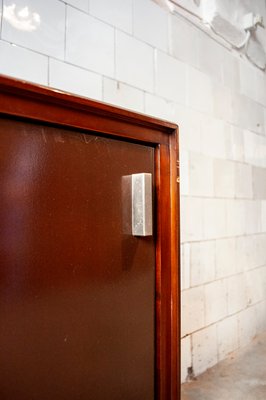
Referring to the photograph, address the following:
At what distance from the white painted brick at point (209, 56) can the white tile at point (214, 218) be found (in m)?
0.86

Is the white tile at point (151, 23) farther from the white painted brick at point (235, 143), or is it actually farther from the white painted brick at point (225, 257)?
the white painted brick at point (225, 257)

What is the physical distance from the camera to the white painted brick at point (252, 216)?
230cm

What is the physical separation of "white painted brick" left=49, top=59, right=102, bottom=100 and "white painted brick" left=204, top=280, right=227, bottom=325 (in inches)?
52.4

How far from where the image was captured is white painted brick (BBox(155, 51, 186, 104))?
1719 millimetres

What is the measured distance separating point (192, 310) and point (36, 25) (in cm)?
165

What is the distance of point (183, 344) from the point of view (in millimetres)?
1737

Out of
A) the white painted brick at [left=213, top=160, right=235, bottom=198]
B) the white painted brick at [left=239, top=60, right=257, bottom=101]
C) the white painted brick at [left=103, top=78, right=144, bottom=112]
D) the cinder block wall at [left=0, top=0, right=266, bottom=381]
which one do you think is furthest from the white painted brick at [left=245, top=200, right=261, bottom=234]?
the white painted brick at [left=103, top=78, right=144, bottom=112]

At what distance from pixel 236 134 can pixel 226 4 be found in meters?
0.92

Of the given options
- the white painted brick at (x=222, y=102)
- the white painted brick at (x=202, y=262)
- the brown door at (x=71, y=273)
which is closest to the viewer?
the brown door at (x=71, y=273)

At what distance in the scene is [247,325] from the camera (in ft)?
7.32

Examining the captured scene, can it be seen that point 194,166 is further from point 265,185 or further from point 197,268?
point 265,185

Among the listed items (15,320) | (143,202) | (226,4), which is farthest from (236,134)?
(15,320)

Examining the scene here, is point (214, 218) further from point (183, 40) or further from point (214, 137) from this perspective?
point (183, 40)

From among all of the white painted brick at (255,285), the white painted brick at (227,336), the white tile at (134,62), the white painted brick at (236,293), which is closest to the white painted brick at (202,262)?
the white painted brick at (236,293)
